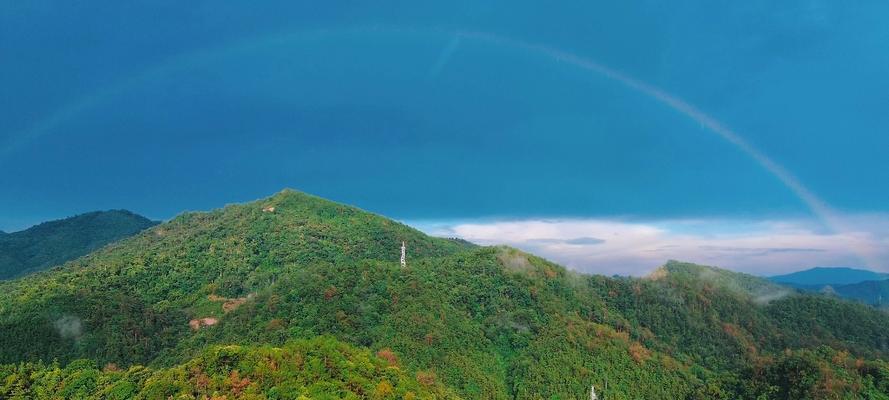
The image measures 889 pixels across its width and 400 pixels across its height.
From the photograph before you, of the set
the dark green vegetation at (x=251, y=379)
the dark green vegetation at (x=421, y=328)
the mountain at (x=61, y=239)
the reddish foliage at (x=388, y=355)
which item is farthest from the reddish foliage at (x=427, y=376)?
the mountain at (x=61, y=239)

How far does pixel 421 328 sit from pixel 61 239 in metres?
159

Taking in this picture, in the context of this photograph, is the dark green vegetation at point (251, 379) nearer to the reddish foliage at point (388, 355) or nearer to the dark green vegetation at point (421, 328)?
the dark green vegetation at point (421, 328)

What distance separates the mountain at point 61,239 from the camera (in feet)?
514

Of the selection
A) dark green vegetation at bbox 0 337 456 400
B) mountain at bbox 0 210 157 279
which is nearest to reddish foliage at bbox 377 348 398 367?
dark green vegetation at bbox 0 337 456 400

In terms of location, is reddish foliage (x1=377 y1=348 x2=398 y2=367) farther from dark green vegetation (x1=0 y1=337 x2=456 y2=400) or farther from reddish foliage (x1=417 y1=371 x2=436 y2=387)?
dark green vegetation (x1=0 y1=337 x2=456 y2=400)

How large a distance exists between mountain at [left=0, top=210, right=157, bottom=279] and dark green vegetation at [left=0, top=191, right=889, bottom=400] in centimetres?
5779

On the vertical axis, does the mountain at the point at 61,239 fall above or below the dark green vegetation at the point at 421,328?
above

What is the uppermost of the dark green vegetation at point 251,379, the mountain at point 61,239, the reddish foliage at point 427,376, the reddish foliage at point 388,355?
the mountain at point 61,239

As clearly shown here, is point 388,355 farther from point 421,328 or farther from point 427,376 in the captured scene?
point 421,328

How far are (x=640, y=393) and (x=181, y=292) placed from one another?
77.9 m

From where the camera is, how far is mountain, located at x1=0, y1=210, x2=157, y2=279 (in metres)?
157

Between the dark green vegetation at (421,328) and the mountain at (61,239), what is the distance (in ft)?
190

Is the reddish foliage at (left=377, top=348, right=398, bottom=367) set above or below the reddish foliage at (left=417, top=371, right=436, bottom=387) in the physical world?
above

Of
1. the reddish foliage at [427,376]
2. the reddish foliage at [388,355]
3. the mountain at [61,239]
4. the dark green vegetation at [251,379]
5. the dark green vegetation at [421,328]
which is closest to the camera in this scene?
the dark green vegetation at [251,379]
